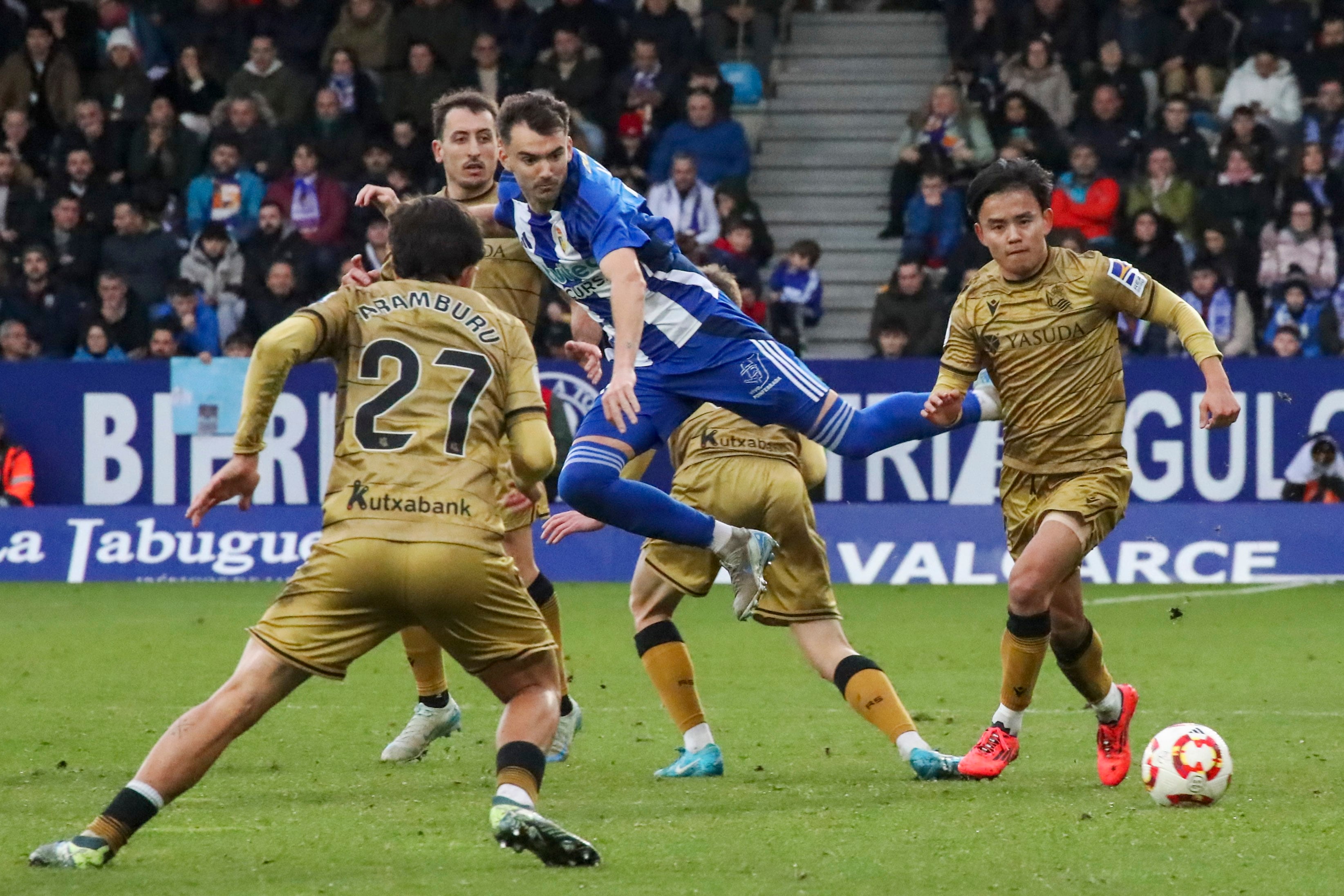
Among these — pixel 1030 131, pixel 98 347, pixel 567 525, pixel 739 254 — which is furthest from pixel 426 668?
pixel 1030 131

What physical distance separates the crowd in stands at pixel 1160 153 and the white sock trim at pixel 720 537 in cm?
1026

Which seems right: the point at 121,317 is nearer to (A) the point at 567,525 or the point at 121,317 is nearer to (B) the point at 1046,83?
(B) the point at 1046,83

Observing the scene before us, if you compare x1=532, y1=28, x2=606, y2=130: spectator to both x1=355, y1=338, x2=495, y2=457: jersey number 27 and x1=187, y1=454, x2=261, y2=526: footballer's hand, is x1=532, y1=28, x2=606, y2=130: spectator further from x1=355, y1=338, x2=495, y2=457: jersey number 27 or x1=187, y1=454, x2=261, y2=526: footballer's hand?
x1=187, y1=454, x2=261, y2=526: footballer's hand

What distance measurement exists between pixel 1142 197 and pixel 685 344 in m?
12.0

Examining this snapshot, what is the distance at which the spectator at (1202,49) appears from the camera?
20.5 metres

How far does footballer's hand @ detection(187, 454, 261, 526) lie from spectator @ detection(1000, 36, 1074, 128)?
15348 millimetres

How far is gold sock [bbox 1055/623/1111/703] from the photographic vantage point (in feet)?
25.7

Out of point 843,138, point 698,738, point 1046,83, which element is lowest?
point 698,738

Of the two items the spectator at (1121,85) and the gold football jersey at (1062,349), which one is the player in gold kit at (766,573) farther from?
the spectator at (1121,85)

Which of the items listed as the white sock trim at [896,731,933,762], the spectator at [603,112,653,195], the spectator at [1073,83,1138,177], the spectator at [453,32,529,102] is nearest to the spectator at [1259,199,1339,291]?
the spectator at [1073,83,1138,177]

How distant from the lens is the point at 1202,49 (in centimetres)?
2072

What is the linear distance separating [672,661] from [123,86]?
14676 millimetres

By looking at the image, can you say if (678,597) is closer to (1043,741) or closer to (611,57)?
(1043,741)

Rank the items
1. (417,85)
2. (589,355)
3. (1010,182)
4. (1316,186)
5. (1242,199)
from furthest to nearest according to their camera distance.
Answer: (417,85) → (1316,186) → (1242,199) → (589,355) → (1010,182)
